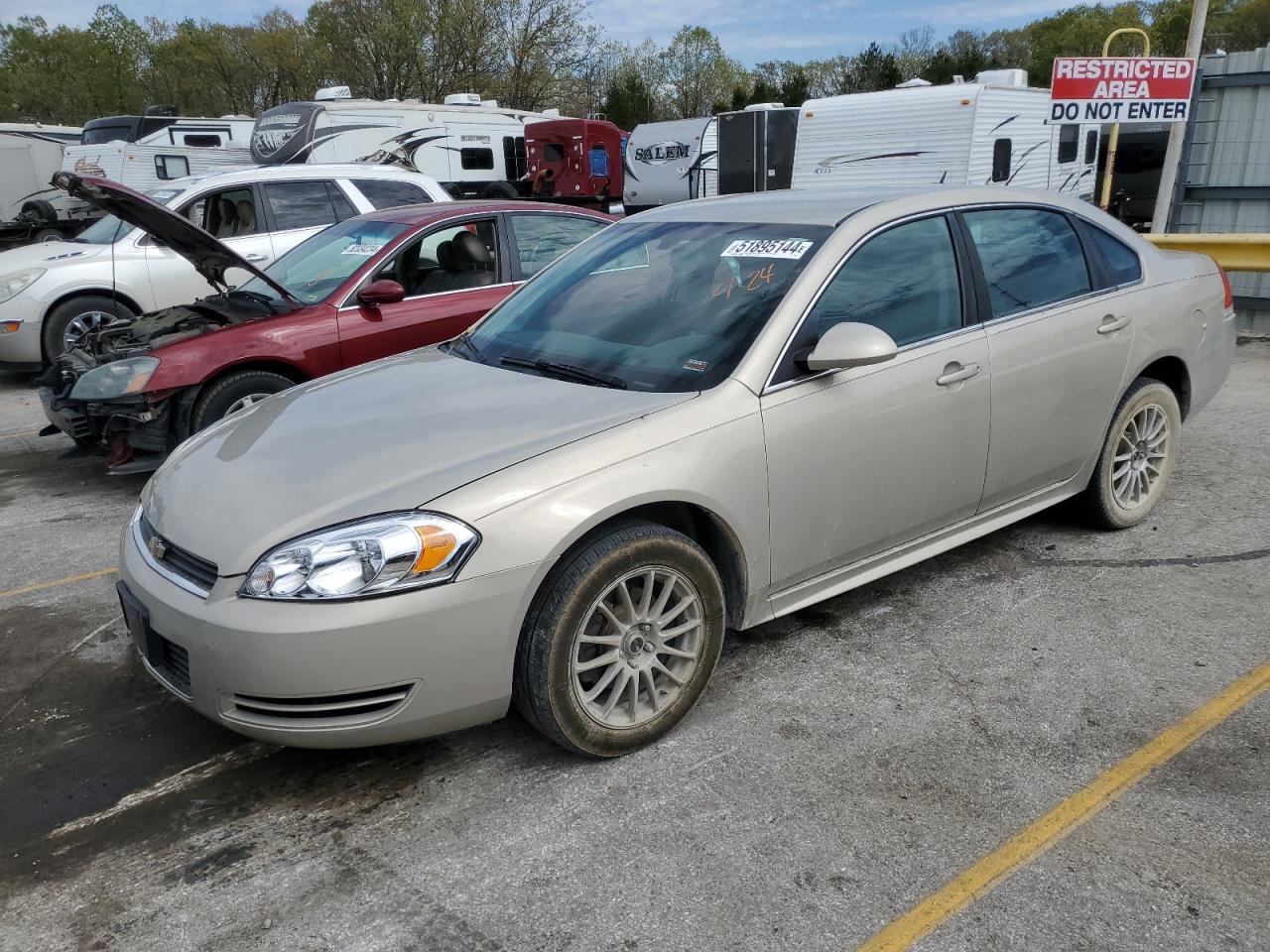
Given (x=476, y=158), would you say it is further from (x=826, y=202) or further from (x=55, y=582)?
(x=826, y=202)

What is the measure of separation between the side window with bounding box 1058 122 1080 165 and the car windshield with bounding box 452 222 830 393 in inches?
537

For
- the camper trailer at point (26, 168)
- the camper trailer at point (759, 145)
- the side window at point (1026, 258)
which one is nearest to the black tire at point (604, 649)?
the side window at point (1026, 258)

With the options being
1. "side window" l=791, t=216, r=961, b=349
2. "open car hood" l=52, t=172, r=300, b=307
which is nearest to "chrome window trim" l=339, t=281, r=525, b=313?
"open car hood" l=52, t=172, r=300, b=307

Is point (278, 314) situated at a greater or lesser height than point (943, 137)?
lesser

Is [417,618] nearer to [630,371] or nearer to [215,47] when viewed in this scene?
[630,371]

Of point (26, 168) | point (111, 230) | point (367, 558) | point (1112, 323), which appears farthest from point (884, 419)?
point (26, 168)

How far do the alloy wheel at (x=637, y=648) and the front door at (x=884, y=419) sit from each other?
39 centimetres

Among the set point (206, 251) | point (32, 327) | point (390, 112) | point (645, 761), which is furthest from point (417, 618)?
point (390, 112)

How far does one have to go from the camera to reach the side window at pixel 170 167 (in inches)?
659

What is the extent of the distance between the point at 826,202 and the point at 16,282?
7.89 m

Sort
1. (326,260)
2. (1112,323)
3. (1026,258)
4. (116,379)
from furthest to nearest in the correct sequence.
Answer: (326,260), (116,379), (1112,323), (1026,258)

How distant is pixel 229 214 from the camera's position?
344 inches

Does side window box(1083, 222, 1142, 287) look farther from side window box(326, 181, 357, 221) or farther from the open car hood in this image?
side window box(326, 181, 357, 221)

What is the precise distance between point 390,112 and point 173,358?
15163 millimetres
